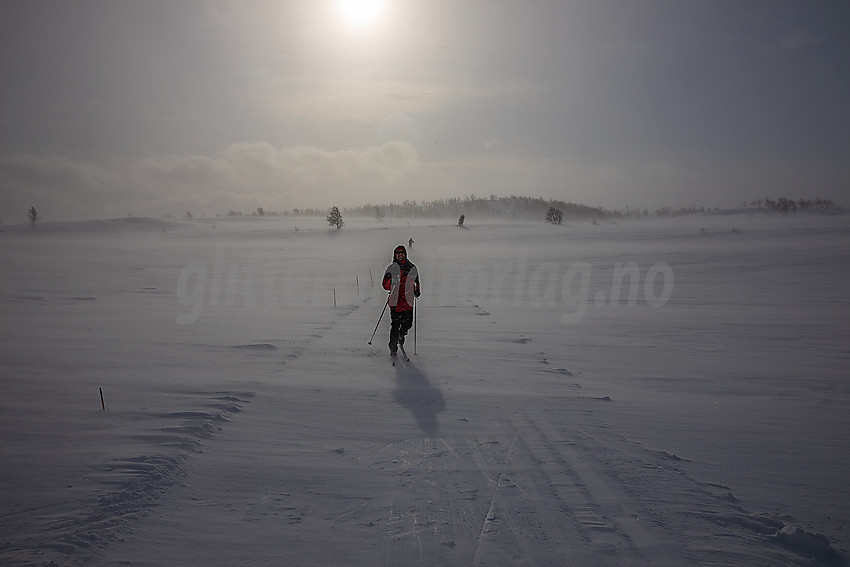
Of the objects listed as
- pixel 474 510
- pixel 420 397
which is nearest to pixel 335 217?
pixel 420 397

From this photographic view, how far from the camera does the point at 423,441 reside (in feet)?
14.9

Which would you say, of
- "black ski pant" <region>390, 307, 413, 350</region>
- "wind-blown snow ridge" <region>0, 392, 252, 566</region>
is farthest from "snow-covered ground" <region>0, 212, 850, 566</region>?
"black ski pant" <region>390, 307, 413, 350</region>

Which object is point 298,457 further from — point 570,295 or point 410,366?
point 570,295

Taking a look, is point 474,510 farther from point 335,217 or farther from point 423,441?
point 335,217

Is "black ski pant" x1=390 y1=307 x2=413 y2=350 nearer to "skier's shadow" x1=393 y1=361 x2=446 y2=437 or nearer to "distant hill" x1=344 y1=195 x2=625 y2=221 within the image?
"skier's shadow" x1=393 y1=361 x2=446 y2=437

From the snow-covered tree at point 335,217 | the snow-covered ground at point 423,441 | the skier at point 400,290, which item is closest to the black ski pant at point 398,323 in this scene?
the skier at point 400,290

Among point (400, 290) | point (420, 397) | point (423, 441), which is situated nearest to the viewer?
point (423, 441)

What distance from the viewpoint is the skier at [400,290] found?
764 cm

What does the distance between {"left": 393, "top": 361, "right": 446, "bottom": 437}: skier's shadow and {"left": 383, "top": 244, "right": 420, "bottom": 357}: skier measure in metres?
0.83

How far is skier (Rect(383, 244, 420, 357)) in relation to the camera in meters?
7.64

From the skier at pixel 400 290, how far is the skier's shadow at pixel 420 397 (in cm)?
83

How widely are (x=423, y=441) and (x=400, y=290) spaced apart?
3491mm

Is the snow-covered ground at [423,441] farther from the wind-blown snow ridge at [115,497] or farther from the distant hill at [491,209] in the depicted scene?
Result: the distant hill at [491,209]

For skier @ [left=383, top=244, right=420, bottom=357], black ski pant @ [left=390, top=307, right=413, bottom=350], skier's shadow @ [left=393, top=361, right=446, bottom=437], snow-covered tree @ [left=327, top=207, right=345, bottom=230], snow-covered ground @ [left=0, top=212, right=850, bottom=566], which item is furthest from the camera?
snow-covered tree @ [left=327, top=207, right=345, bottom=230]
